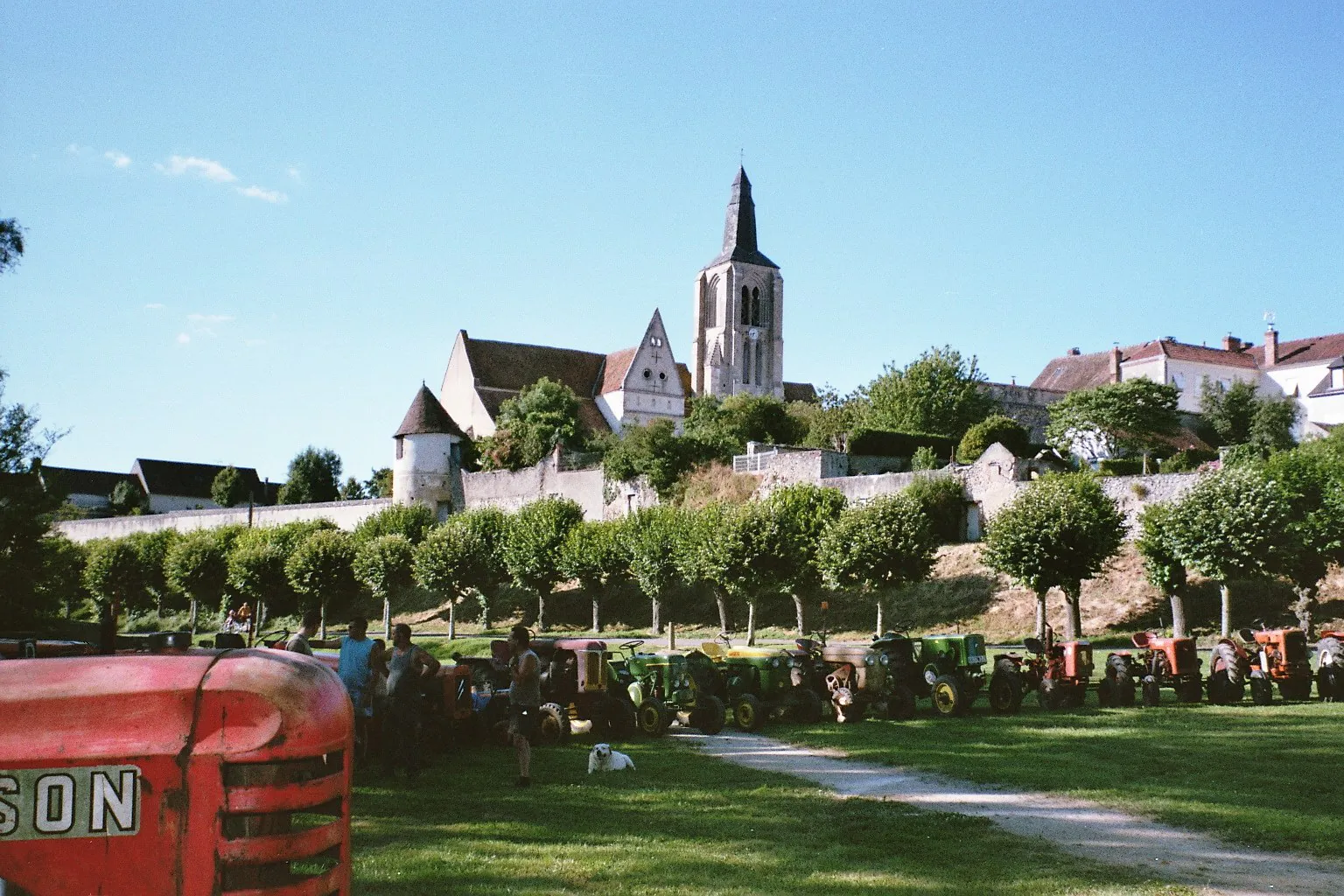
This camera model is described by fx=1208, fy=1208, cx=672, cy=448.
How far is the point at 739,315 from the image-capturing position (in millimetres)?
93438

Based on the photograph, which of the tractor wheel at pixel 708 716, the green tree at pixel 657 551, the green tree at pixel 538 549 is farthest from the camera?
the green tree at pixel 538 549

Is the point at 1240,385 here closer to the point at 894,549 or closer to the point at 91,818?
the point at 894,549

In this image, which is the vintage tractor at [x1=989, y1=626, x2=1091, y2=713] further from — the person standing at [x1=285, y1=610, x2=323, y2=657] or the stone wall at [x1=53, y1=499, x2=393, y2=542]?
the stone wall at [x1=53, y1=499, x2=393, y2=542]

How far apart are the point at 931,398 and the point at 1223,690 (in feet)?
151

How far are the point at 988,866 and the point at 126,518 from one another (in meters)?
73.3

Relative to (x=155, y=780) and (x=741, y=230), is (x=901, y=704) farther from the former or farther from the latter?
(x=741, y=230)

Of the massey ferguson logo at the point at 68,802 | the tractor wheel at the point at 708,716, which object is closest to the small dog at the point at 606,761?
the tractor wheel at the point at 708,716

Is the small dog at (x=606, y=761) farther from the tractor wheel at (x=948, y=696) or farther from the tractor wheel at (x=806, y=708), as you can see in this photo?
the tractor wheel at (x=948, y=696)

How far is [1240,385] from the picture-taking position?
2702 inches

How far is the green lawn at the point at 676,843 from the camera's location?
7852 mm

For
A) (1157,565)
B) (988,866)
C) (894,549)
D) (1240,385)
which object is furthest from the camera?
(1240,385)

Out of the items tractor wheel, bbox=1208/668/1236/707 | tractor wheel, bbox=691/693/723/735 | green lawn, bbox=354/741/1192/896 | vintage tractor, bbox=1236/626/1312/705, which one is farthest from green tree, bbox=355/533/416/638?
green lawn, bbox=354/741/1192/896

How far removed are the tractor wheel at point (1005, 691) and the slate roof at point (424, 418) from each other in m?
44.4

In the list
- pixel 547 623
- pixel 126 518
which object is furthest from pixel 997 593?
pixel 126 518
